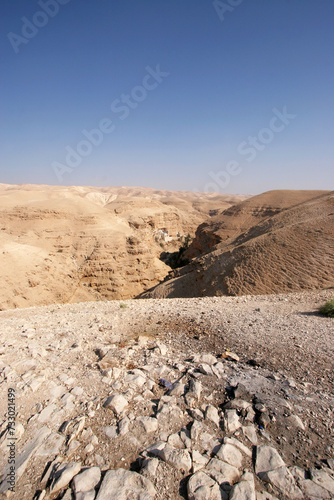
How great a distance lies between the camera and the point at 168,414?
245 centimetres

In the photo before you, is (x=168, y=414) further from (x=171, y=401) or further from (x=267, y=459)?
(x=267, y=459)

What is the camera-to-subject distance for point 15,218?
20844 millimetres

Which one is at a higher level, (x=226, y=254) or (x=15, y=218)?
(x=15, y=218)

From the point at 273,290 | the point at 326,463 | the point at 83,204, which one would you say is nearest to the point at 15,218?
the point at 83,204

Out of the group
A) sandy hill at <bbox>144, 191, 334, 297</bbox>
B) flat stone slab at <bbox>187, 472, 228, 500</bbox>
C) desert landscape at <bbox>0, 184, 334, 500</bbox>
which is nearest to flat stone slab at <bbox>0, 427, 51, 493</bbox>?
desert landscape at <bbox>0, 184, 334, 500</bbox>

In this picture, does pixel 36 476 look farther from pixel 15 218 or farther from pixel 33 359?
pixel 15 218

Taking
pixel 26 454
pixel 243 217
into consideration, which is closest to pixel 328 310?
pixel 26 454

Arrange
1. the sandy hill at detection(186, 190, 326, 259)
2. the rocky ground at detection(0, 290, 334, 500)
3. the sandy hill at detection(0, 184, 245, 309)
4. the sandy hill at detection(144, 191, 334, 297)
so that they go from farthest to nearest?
the sandy hill at detection(186, 190, 326, 259) < the sandy hill at detection(0, 184, 245, 309) < the sandy hill at detection(144, 191, 334, 297) < the rocky ground at detection(0, 290, 334, 500)

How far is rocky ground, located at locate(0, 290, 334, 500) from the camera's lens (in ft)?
6.09

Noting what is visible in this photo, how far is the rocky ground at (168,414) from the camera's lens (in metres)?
1.86

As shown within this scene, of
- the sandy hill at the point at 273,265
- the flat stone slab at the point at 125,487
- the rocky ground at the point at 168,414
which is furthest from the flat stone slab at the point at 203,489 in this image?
the sandy hill at the point at 273,265

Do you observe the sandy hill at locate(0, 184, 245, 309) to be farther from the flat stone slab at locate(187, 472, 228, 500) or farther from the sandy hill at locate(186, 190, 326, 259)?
the flat stone slab at locate(187, 472, 228, 500)

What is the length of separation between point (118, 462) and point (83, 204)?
24331mm

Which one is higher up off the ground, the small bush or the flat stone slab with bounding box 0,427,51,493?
the flat stone slab with bounding box 0,427,51,493
